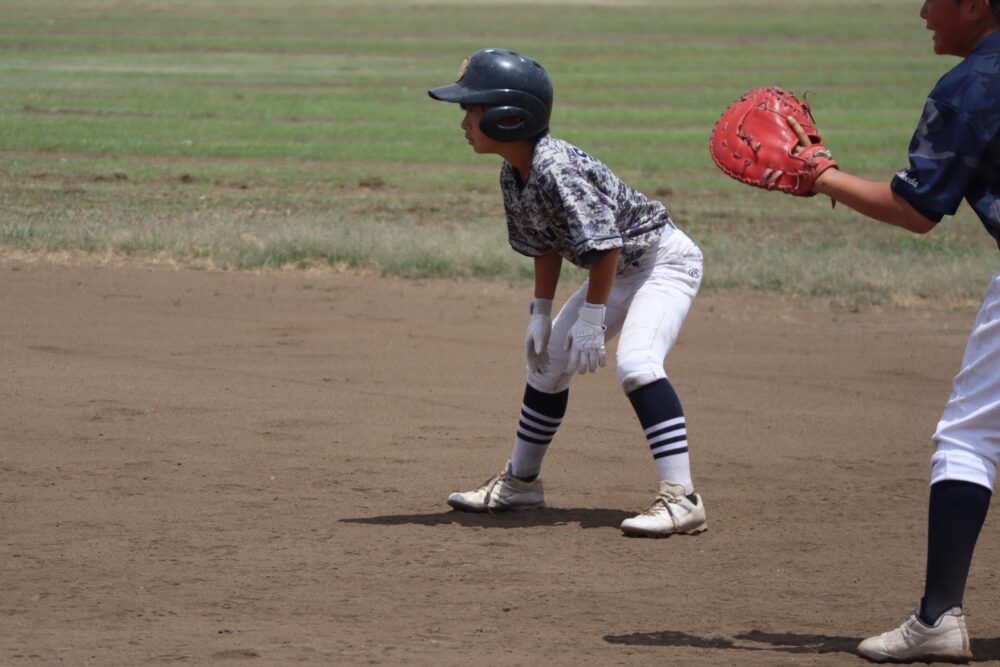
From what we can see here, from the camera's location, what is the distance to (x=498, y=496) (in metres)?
5.90

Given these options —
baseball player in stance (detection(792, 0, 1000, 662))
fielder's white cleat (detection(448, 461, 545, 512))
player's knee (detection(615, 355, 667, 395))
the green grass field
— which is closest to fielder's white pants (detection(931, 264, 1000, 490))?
baseball player in stance (detection(792, 0, 1000, 662))

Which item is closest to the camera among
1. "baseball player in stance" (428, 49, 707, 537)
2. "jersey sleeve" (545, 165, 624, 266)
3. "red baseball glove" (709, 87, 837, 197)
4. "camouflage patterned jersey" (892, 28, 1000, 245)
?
"camouflage patterned jersey" (892, 28, 1000, 245)

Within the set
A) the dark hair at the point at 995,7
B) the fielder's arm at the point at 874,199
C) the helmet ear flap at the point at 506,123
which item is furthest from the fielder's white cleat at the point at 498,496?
the dark hair at the point at 995,7

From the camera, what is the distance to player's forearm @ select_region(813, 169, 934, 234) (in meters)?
3.95

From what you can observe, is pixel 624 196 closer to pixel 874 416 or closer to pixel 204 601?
pixel 204 601

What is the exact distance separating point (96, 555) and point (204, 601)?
691 mm

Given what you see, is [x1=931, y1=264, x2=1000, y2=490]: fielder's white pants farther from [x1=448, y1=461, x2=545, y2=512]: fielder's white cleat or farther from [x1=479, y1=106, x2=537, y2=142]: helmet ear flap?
[x1=448, y1=461, x2=545, y2=512]: fielder's white cleat

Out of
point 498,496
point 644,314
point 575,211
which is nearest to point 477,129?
point 575,211

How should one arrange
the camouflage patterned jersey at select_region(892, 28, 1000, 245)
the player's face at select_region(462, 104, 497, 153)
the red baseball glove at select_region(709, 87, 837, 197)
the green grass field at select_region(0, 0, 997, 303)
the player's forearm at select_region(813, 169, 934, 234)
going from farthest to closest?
1. the green grass field at select_region(0, 0, 997, 303)
2. the player's face at select_region(462, 104, 497, 153)
3. the red baseball glove at select_region(709, 87, 837, 197)
4. the player's forearm at select_region(813, 169, 934, 234)
5. the camouflage patterned jersey at select_region(892, 28, 1000, 245)

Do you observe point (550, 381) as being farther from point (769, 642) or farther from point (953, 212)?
point (953, 212)

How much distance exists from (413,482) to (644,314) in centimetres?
142

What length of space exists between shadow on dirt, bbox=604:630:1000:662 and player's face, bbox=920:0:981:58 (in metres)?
1.68

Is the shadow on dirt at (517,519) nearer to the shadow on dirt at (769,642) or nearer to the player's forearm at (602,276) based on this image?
the player's forearm at (602,276)

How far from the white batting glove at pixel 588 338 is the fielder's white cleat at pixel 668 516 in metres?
0.54
